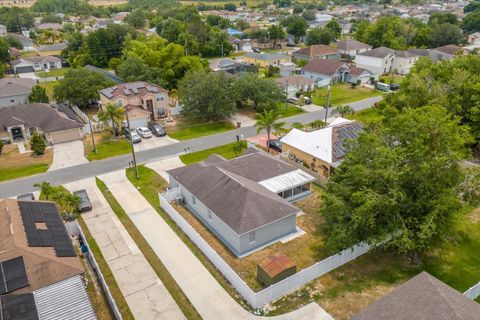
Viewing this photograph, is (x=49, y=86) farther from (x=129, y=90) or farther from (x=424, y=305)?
(x=424, y=305)

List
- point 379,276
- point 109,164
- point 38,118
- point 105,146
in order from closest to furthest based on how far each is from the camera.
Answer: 1. point 379,276
2. point 109,164
3. point 105,146
4. point 38,118

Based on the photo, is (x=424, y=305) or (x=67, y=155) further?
(x=67, y=155)

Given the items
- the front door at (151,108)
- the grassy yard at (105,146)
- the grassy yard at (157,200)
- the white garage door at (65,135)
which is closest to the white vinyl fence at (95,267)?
the grassy yard at (157,200)

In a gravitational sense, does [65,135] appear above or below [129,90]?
below

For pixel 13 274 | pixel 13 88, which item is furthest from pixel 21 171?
pixel 13 88

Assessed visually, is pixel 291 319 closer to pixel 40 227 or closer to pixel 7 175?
pixel 40 227

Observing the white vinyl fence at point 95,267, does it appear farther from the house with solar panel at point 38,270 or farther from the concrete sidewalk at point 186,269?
the concrete sidewalk at point 186,269

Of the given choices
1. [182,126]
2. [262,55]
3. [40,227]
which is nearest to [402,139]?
[40,227]
